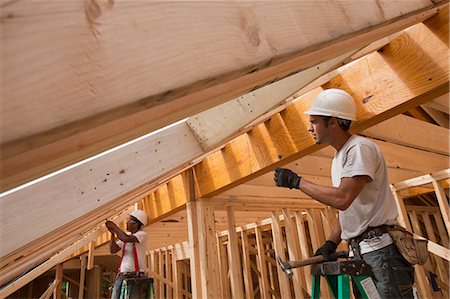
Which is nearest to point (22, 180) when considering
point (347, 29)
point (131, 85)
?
point (131, 85)

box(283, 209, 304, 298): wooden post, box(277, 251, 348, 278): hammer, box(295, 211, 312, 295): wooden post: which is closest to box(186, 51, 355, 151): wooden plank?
box(277, 251, 348, 278): hammer

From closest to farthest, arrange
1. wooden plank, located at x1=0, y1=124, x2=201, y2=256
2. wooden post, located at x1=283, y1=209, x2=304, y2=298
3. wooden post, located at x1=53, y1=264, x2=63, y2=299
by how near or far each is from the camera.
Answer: wooden plank, located at x1=0, y1=124, x2=201, y2=256 < wooden post, located at x1=283, y1=209, x2=304, y2=298 < wooden post, located at x1=53, y1=264, x2=63, y2=299

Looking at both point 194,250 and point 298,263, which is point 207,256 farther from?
point 298,263

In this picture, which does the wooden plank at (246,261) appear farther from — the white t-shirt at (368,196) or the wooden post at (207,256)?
the white t-shirt at (368,196)

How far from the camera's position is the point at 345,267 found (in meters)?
1.64

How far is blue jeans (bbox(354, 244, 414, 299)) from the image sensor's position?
1720 mm

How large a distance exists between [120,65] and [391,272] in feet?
6.03

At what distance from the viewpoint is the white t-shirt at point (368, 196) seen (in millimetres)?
1822

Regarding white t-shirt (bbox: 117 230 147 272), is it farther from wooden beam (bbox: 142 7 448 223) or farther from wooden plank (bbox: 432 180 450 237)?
wooden plank (bbox: 432 180 450 237)

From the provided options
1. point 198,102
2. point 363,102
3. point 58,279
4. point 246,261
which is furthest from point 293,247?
point 58,279

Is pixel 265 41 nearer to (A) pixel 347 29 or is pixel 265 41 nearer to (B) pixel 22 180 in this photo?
(A) pixel 347 29

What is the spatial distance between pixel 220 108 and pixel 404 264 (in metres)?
1.51

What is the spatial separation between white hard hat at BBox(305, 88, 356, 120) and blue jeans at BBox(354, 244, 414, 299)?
818 mm

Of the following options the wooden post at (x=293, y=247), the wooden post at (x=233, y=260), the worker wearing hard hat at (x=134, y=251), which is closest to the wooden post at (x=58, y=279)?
the worker wearing hard hat at (x=134, y=251)
